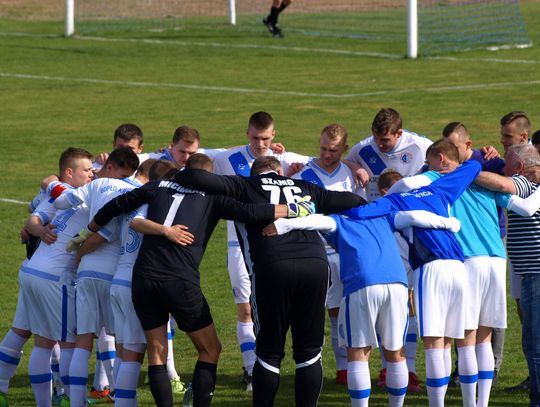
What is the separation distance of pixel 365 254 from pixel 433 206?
66 cm

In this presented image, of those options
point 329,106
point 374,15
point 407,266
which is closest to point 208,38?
point 374,15

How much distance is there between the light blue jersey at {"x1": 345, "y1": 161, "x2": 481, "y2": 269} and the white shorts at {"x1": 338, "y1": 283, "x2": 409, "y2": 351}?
0.43 meters

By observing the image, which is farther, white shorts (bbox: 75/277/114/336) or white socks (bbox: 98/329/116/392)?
white socks (bbox: 98/329/116/392)

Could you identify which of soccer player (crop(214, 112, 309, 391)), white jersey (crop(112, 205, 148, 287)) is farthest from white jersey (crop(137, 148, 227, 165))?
white jersey (crop(112, 205, 148, 287))

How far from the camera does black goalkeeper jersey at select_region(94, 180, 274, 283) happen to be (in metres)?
9.21

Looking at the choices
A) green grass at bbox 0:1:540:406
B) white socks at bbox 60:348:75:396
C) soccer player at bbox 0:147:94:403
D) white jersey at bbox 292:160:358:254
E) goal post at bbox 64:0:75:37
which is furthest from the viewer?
goal post at bbox 64:0:75:37

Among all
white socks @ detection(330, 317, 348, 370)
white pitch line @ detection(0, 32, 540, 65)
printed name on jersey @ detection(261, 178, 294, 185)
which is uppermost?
white pitch line @ detection(0, 32, 540, 65)

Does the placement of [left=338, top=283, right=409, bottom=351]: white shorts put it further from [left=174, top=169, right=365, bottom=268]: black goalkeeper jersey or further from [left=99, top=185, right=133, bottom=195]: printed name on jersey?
[left=99, top=185, right=133, bottom=195]: printed name on jersey

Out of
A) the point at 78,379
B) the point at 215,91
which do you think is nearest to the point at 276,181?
the point at 78,379

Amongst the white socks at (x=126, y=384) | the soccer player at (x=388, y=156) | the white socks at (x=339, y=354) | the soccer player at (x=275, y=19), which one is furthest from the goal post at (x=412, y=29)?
the white socks at (x=126, y=384)

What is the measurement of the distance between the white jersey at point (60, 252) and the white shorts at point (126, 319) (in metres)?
0.70

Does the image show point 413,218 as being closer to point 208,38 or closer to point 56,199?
point 56,199

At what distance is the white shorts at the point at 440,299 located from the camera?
9.53 meters

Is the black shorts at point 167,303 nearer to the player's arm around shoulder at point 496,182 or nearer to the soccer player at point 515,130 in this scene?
the player's arm around shoulder at point 496,182
